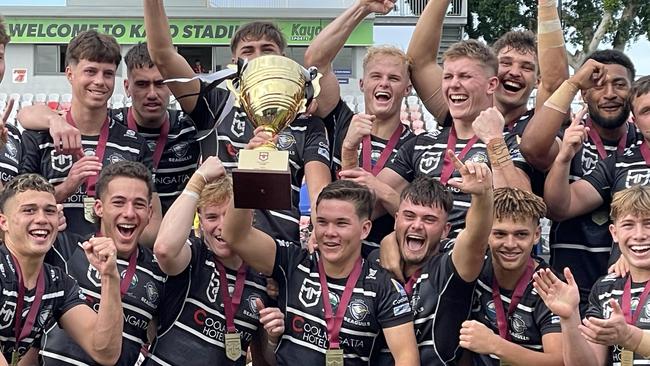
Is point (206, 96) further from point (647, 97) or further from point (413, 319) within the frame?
point (647, 97)

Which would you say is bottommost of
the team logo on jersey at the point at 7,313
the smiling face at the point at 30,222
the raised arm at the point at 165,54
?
the team logo on jersey at the point at 7,313

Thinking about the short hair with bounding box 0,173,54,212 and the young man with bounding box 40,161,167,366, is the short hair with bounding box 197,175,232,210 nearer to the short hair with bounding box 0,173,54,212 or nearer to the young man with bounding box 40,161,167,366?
the young man with bounding box 40,161,167,366

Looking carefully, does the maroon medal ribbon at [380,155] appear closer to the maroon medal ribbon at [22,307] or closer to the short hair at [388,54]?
the short hair at [388,54]

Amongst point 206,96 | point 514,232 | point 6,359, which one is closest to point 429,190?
point 514,232

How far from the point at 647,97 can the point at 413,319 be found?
5.13 feet

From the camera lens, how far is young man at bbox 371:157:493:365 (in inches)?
181

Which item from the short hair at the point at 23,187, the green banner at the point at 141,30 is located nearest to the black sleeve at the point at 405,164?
the short hair at the point at 23,187

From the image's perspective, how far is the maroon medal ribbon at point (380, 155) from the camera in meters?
5.27

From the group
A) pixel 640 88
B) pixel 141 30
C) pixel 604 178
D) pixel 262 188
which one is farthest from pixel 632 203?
pixel 141 30

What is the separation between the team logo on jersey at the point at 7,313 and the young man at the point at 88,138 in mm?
796

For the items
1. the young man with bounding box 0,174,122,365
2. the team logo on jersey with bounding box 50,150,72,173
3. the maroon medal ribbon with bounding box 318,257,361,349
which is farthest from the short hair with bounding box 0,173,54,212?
the maroon medal ribbon with bounding box 318,257,361,349

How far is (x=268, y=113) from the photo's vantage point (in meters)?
4.19

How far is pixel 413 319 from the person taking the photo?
4664 mm

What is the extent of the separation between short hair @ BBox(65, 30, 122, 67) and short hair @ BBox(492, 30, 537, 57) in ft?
6.90
